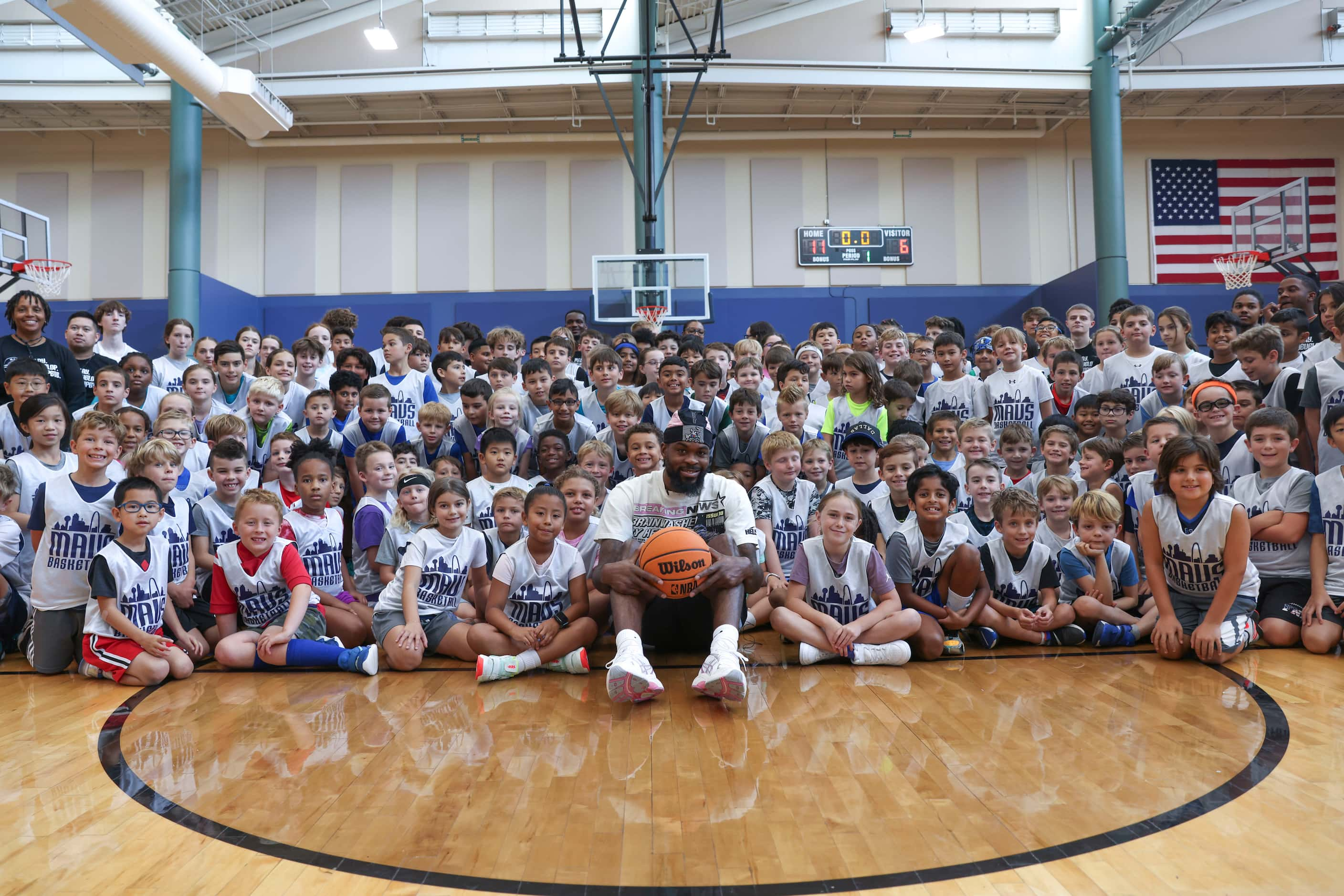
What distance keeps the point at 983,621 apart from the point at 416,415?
4219 mm

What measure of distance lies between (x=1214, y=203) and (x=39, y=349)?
53.4 feet

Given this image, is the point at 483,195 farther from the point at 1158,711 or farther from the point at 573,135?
the point at 1158,711

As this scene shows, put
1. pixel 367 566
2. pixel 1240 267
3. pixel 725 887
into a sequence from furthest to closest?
pixel 1240 267 < pixel 367 566 < pixel 725 887

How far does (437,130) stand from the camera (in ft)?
49.7

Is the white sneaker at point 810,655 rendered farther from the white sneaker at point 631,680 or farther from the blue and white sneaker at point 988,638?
the white sneaker at point 631,680

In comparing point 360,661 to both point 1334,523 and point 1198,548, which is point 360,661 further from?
point 1334,523

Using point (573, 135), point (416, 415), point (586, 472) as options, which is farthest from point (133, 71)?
point (586, 472)

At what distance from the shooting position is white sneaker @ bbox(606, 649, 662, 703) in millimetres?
3635

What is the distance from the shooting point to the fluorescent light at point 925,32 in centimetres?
1298

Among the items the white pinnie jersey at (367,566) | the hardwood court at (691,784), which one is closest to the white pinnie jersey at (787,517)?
the hardwood court at (691,784)

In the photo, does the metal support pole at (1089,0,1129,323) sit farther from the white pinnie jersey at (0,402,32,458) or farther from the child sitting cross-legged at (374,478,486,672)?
the white pinnie jersey at (0,402,32,458)

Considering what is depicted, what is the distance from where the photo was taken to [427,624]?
183 inches

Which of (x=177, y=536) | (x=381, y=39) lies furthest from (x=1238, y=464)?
(x=381, y=39)

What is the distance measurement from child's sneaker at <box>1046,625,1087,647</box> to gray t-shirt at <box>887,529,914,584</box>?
0.80 m
